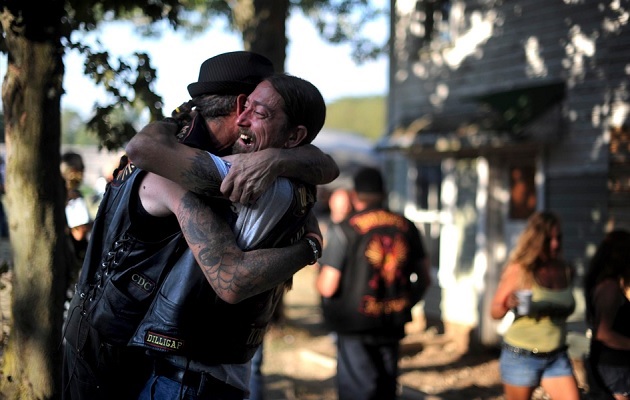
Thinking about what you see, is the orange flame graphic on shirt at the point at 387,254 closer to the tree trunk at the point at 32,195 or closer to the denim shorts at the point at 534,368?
the denim shorts at the point at 534,368

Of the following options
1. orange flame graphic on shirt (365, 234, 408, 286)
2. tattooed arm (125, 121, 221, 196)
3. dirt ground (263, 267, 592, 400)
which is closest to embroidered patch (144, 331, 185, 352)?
tattooed arm (125, 121, 221, 196)

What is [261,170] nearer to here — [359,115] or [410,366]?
[410,366]

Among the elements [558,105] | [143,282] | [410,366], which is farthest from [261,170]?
[410,366]

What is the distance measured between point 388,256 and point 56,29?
3.03 meters

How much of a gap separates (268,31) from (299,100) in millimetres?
6473

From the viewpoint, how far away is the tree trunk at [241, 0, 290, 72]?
340 inches

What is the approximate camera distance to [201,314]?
7.72 feet

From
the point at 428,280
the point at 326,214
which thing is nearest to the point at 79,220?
the point at 428,280

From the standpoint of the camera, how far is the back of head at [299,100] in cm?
238

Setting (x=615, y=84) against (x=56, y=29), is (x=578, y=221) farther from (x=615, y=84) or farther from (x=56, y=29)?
(x=56, y=29)

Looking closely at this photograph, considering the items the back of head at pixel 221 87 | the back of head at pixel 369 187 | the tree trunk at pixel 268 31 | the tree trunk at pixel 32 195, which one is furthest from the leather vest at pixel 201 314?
the tree trunk at pixel 268 31

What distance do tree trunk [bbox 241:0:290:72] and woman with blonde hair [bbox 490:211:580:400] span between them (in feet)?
13.7

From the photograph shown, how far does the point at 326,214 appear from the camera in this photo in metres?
20.1

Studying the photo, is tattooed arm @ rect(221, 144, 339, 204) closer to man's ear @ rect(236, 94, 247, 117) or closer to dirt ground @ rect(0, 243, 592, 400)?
man's ear @ rect(236, 94, 247, 117)
